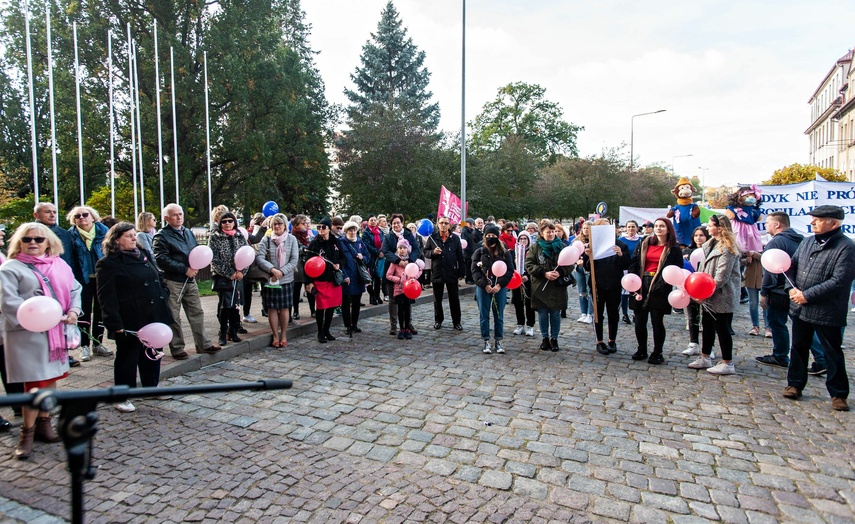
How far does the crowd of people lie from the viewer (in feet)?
15.1

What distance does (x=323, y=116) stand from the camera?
35375 mm

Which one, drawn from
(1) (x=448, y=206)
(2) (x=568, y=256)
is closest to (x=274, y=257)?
(2) (x=568, y=256)

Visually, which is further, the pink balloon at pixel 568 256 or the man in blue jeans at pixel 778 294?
the pink balloon at pixel 568 256

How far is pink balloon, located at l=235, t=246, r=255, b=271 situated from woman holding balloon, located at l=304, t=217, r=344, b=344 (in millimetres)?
1144

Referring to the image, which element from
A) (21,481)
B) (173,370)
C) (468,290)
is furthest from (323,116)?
(21,481)

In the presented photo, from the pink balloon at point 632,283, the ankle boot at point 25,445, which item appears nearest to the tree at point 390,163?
the pink balloon at point 632,283

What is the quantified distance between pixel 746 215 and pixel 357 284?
266 inches

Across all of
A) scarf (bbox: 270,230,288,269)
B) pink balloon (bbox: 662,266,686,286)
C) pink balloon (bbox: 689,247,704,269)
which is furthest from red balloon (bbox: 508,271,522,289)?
scarf (bbox: 270,230,288,269)

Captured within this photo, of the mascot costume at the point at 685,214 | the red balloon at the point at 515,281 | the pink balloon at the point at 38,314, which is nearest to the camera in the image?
the pink balloon at the point at 38,314

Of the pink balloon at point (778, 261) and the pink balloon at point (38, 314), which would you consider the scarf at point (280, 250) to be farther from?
the pink balloon at point (778, 261)

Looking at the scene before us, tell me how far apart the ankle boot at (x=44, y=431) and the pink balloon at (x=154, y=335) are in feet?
3.28

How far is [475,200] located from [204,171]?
1341 cm

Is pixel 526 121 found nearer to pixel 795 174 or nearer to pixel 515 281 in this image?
pixel 795 174

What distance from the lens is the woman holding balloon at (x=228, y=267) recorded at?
24.7 feet
